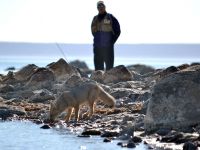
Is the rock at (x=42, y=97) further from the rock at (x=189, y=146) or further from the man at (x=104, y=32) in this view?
the rock at (x=189, y=146)

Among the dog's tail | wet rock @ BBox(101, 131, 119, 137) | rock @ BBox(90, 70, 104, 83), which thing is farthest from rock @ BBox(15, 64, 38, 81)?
wet rock @ BBox(101, 131, 119, 137)

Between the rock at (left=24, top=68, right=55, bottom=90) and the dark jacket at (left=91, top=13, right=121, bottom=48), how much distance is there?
2.08m

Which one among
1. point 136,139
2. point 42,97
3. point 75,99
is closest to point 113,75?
point 42,97

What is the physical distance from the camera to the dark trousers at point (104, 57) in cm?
2852

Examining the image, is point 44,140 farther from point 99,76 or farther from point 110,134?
point 99,76

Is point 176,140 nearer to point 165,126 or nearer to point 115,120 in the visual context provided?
point 165,126

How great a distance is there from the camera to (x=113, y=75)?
2991 cm

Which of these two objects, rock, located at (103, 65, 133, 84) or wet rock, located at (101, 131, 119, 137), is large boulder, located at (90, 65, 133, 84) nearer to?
rock, located at (103, 65, 133, 84)

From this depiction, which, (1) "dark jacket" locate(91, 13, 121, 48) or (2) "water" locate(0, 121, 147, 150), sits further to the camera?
(1) "dark jacket" locate(91, 13, 121, 48)

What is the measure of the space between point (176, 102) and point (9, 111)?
A: 626 cm

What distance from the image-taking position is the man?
27.4 m

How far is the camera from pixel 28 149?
1688 cm

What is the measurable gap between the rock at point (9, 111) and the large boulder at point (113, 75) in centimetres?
660

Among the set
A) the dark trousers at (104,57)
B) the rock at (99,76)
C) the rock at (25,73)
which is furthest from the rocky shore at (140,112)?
the rock at (25,73)
